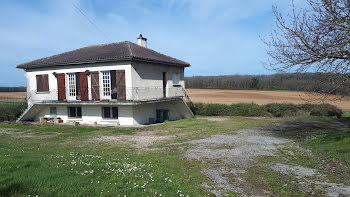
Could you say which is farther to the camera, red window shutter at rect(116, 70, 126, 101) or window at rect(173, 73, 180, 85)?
window at rect(173, 73, 180, 85)

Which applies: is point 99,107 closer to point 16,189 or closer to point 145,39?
point 145,39

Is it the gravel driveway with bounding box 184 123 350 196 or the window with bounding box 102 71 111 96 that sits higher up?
the window with bounding box 102 71 111 96

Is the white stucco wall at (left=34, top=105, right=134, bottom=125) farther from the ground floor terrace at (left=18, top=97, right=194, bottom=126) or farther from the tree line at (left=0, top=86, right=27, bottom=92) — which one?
the tree line at (left=0, top=86, right=27, bottom=92)

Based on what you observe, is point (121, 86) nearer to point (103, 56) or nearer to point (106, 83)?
point (106, 83)

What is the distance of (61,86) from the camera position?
22.4 m

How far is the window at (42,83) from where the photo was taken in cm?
2335

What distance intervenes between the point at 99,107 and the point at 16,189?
1657cm

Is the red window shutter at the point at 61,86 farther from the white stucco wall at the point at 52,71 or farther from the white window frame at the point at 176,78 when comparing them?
the white window frame at the point at 176,78

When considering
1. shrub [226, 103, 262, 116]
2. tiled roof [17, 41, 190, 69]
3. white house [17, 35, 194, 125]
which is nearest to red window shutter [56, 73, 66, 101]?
white house [17, 35, 194, 125]

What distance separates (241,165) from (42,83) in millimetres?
21090

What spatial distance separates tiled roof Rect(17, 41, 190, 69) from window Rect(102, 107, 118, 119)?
3.91m

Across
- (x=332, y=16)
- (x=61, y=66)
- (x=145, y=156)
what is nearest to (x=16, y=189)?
(x=145, y=156)

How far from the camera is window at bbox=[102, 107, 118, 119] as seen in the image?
68.2ft

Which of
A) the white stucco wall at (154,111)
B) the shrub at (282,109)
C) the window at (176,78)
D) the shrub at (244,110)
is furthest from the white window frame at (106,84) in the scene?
the shrub at (282,109)
